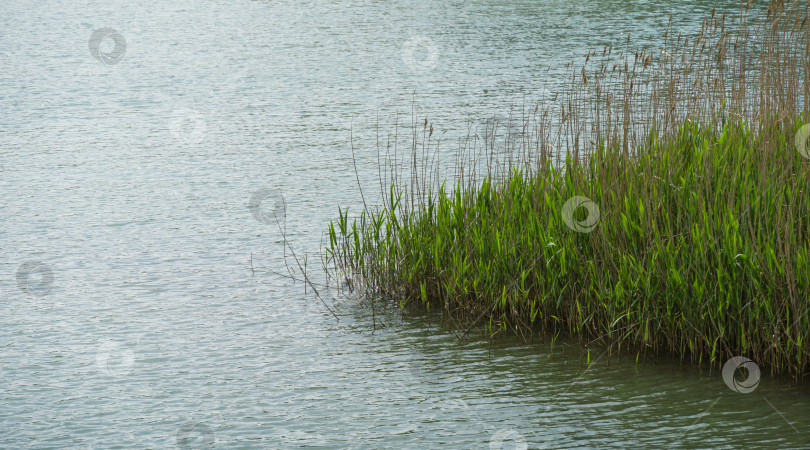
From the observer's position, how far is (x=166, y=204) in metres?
8.01

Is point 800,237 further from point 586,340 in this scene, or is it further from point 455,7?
point 455,7

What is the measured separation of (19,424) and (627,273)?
2.89 meters

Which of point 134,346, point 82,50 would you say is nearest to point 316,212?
point 134,346
